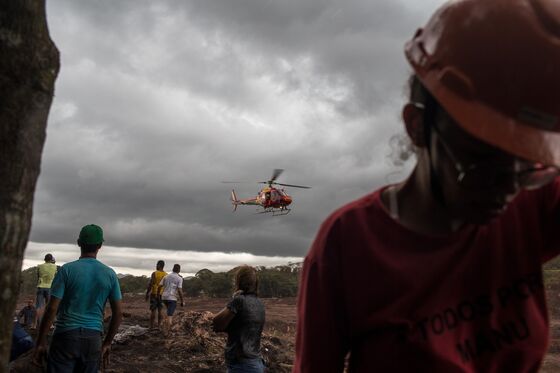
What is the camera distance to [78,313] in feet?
15.8

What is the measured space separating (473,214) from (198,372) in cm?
840

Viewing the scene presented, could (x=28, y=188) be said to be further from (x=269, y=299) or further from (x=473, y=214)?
(x=269, y=299)

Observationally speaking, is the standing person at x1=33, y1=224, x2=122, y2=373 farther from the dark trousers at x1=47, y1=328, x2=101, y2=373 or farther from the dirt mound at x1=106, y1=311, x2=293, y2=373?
the dirt mound at x1=106, y1=311, x2=293, y2=373

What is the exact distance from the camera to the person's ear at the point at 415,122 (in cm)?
134

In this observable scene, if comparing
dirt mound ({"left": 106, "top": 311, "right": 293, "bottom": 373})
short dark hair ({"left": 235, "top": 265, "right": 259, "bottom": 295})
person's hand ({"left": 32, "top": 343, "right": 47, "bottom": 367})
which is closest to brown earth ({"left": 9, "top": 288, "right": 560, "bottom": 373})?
dirt mound ({"left": 106, "top": 311, "right": 293, "bottom": 373})

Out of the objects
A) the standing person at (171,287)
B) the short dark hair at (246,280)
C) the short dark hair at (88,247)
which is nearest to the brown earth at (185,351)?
the standing person at (171,287)

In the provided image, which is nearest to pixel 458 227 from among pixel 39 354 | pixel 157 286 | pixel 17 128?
pixel 17 128

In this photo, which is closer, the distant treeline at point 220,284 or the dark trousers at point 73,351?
the dark trousers at point 73,351

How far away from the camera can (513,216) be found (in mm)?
1409

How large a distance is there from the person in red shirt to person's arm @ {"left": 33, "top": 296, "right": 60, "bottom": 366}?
12.6 ft

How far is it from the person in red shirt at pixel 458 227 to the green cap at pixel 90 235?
3.91m

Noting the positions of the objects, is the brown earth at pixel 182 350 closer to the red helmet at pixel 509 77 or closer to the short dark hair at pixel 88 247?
the short dark hair at pixel 88 247

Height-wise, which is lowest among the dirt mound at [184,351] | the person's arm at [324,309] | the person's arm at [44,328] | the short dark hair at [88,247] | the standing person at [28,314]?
the dirt mound at [184,351]

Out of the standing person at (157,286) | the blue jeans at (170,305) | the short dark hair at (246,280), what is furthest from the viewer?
the standing person at (157,286)
